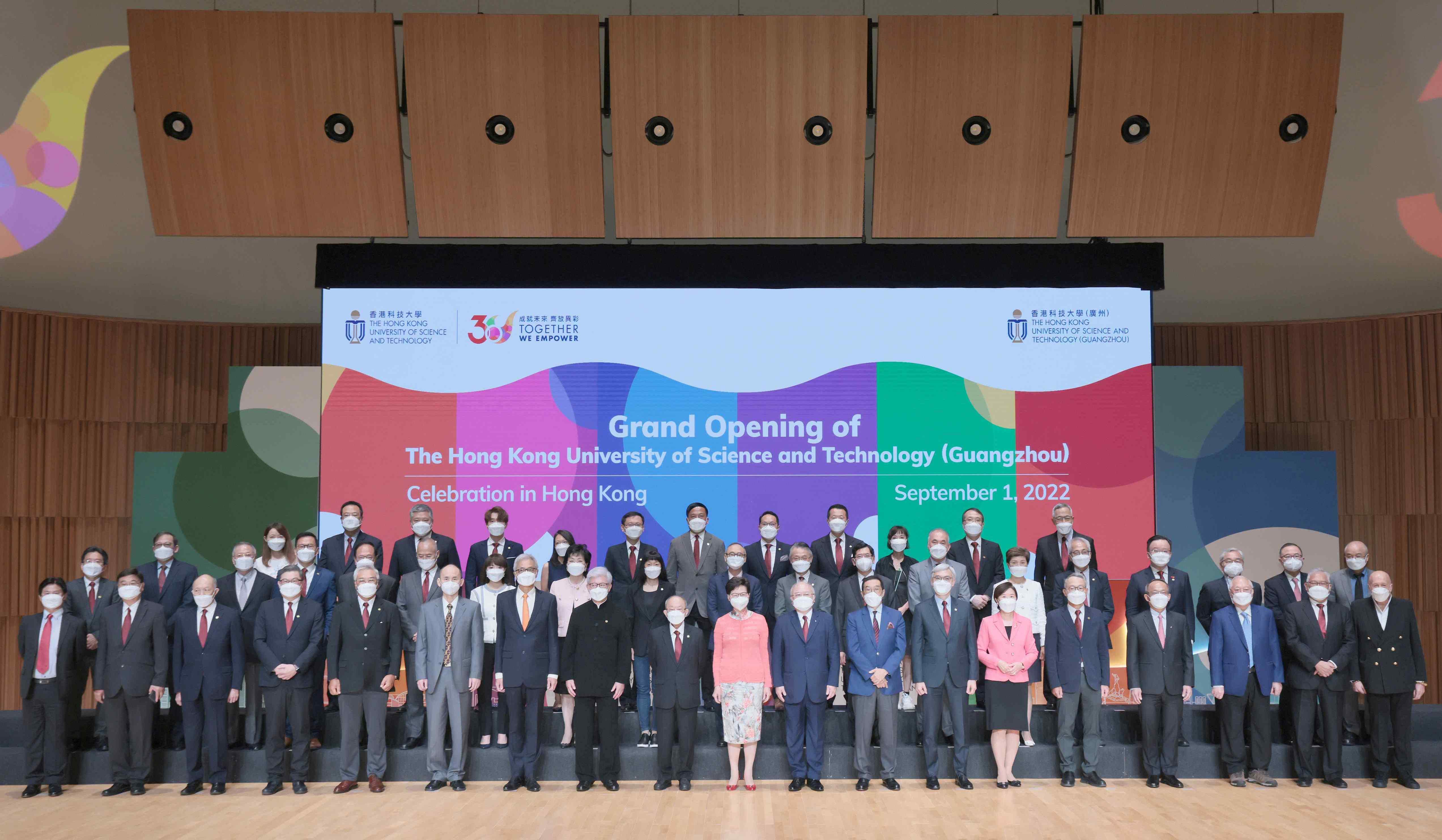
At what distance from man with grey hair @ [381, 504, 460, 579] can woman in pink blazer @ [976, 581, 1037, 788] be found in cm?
317

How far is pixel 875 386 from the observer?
24.7ft

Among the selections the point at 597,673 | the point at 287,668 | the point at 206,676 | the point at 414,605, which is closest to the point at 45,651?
the point at 206,676

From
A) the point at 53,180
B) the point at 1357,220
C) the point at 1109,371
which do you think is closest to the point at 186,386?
the point at 53,180

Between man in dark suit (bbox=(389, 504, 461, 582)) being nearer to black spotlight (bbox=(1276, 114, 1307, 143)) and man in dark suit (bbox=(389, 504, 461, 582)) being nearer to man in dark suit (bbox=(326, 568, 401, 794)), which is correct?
man in dark suit (bbox=(326, 568, 401, 794))

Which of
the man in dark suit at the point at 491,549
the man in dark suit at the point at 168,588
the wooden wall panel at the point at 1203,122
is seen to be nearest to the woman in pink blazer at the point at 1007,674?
the wooden wall panel at the point at 1203,122

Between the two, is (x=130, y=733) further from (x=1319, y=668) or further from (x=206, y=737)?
(x=1319, y=668)

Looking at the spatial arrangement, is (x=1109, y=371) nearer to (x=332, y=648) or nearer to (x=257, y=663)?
(x=332, y=648)

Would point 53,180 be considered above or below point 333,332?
above

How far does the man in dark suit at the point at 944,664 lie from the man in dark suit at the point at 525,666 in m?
2.08

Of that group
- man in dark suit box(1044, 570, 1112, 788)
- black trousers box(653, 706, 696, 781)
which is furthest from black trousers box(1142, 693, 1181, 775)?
black trousers box(653, 706, 696, 781)

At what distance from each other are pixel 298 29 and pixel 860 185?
3.68 meters

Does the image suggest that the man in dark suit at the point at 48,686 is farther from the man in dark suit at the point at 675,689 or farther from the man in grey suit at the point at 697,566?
the man in grey suit at the point at 697,566

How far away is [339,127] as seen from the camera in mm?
6773

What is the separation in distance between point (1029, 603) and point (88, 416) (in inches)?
329
